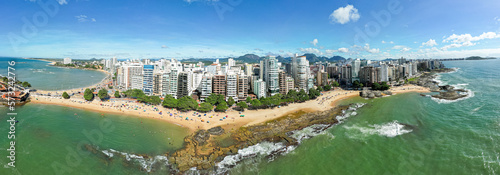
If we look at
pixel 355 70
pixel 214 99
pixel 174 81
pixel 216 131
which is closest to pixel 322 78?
pixel 355 70

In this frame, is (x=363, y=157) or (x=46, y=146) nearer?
(x=363, y=157)

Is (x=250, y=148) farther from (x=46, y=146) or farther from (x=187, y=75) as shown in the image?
(x=187, y=75)

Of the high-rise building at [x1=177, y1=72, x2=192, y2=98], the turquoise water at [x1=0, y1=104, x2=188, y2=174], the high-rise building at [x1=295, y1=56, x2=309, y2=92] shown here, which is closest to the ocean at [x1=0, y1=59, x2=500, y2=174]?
the turquoise water at [x1=0, y1=104, x2=188, y2=174]

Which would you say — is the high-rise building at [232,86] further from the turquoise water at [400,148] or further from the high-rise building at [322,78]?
the high-rise building at [322,78]

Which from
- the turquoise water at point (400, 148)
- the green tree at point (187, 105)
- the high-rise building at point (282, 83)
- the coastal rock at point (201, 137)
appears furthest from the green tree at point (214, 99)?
the turquoise water at point (400, 148)

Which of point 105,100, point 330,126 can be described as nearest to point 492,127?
point 330,126

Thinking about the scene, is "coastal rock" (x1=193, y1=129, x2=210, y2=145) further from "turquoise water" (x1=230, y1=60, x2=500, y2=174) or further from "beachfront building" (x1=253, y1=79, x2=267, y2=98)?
"beachfront building" (x1=253, y1=79, x2=267, y2=98)

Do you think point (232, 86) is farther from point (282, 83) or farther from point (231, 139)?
point (231, 139)
